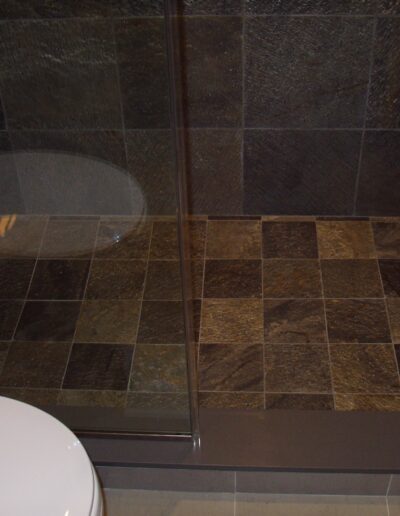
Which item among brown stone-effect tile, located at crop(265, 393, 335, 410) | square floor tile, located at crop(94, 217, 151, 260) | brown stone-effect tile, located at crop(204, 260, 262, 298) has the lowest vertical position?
brown stone-effect tile, located at crop(265, 393, 335, 410)

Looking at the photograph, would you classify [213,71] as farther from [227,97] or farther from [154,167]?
[154,167]

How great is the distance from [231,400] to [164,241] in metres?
0.54

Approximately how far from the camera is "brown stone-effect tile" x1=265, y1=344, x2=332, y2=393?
5.93 ft

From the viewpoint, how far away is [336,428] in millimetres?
1674

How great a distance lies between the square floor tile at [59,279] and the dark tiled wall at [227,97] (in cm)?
12

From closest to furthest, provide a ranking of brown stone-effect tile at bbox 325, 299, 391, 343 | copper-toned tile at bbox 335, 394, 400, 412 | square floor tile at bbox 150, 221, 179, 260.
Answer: square floor tile at bbox 150, 221, 179, 260, copper-toned tile at bbox 335, 394, 400, 412, brown stone-effect tile at bbox 325, 299, 391, 343

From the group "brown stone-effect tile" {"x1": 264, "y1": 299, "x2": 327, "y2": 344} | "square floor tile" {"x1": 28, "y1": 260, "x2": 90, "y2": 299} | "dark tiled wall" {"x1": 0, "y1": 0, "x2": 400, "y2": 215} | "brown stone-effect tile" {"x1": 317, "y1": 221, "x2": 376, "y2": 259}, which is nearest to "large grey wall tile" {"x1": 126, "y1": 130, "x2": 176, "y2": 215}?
"dark tiled wall" {"x1": 0, "y1": 0, "x2": 400, "y2": 215}

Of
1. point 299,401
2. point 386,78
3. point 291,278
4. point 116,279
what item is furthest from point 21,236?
point 386,78

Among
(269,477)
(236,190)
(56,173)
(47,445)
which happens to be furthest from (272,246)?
(47,445)

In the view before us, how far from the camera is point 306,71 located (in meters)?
2.06

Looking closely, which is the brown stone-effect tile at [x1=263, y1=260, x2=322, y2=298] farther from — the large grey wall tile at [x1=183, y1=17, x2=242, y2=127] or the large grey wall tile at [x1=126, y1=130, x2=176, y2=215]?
the large grey wall tile at [x1=126, y1=130, x2=176, y2=215]

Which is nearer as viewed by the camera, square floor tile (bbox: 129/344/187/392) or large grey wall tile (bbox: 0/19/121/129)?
large grey wall tile (bbox: 0/19/121/129)

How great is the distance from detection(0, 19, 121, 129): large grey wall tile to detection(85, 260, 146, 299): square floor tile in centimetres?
26

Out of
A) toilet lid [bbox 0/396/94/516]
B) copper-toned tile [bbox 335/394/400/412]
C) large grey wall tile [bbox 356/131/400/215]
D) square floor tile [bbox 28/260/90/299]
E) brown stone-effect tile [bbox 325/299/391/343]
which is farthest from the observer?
large grey wall tile [bbox 356/131/400/215]
